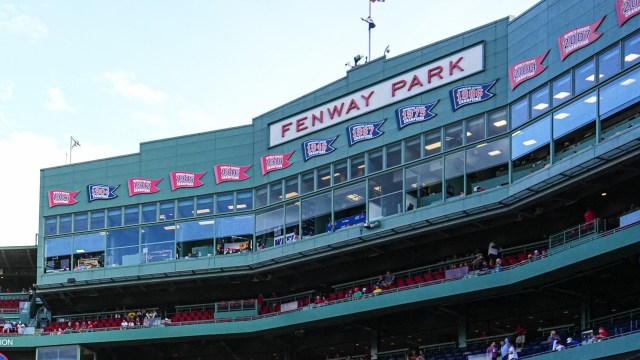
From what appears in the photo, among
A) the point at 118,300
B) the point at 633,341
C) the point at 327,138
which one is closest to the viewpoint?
the point at 633,341

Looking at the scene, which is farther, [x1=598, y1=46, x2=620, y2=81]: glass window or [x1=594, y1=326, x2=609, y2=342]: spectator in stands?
[x1=598, y1=46, x2=620, y2=81]: glass window

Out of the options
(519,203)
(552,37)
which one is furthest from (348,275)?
(552,37)

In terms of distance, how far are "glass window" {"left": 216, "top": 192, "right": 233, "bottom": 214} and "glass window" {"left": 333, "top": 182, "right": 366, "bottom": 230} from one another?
631 centimetres

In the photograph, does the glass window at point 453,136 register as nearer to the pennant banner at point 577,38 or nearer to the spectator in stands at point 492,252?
the spectator in stands at point 492,252

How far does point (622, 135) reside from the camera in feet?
100

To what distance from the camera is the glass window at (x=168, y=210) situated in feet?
156

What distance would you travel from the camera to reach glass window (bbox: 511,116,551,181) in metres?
34.5

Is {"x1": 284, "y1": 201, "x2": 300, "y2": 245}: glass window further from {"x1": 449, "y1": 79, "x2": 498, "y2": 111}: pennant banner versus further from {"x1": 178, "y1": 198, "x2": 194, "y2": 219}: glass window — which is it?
{"x1": 449, "y1": 79, "x2": 498, "y2": 111}: pennant banner

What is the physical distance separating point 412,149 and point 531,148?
5.76 m

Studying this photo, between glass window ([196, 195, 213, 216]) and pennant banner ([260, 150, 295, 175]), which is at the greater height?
pennant banner ([260, 150, 295, 175])

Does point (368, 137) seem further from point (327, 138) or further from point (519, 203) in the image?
point (519, 203)

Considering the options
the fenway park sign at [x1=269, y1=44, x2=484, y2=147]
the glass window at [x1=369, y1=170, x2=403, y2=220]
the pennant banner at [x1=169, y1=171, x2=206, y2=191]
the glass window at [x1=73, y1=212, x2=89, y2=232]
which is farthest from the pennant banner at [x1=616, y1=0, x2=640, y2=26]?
the glass window at [x1=73, y1=212, x2=89, y2=232]

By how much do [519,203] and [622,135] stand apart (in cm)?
576

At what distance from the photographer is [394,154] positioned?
4019 centimetres
